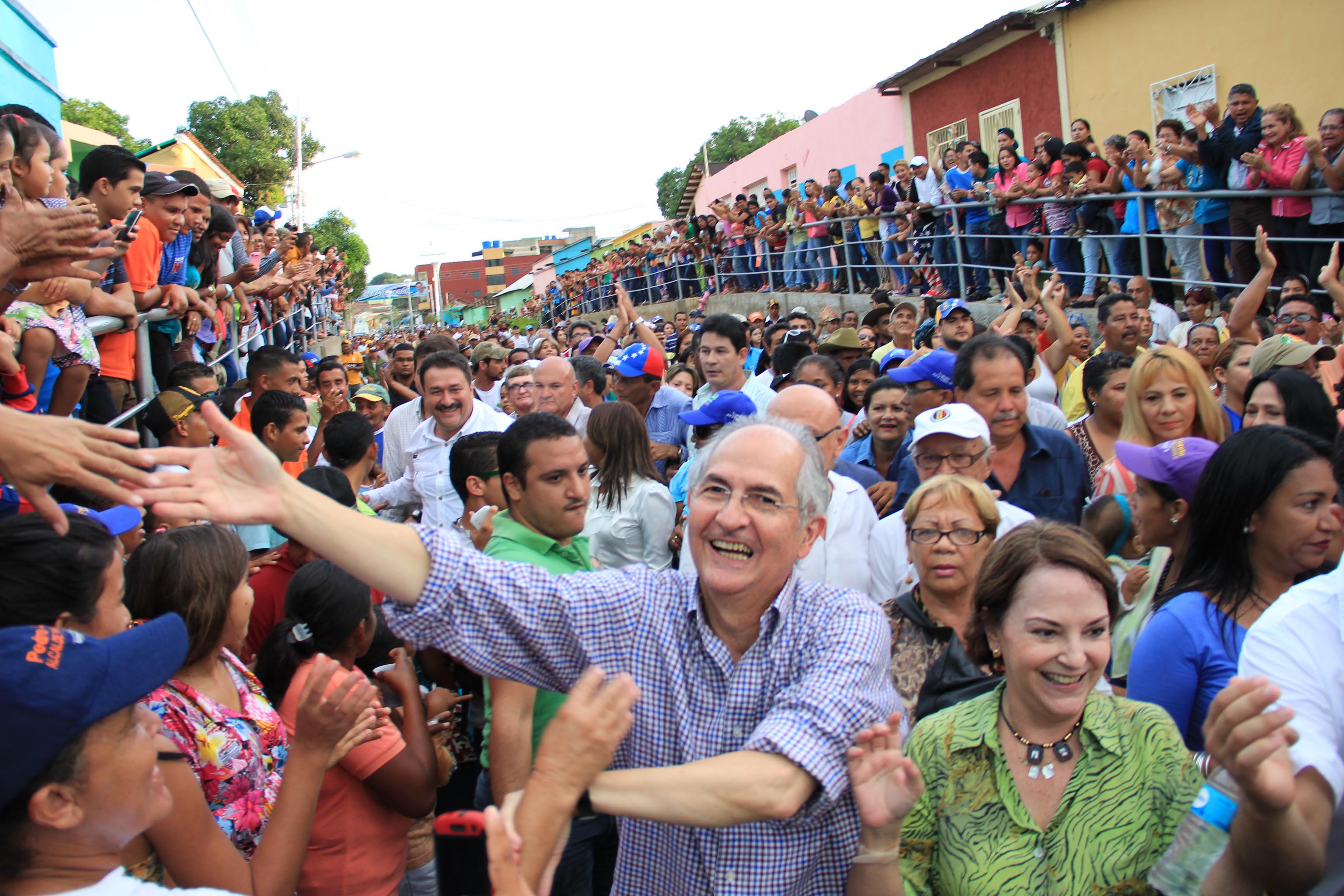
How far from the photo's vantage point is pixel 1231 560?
2.73 m

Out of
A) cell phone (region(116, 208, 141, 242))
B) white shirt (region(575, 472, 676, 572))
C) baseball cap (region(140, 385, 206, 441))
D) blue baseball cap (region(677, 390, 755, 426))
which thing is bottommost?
white shirt (region(575, 472, 676, 572))

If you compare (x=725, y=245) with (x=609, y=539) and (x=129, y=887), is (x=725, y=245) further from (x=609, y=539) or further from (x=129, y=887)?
(x=129, y=887)

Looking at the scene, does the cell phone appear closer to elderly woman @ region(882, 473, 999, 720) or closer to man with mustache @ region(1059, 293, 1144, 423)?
elderly woman @ region(882, 473, 999, 720)

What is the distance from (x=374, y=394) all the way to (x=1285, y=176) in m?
7.49

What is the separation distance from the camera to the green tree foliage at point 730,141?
55812mm

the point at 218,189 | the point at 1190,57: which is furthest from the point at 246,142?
the point at 1190,57

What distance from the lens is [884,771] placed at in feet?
6.07

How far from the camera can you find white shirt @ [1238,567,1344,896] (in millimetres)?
1941

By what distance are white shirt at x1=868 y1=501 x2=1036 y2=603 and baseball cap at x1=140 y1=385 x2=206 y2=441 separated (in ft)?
10.8

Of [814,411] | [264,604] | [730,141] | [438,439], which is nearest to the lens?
[264,604]

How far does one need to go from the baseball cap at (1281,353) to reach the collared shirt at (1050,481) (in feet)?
3.79

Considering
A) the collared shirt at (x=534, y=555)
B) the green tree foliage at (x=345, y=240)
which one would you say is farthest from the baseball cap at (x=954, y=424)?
the green tree foliage at (x=345, y=240)

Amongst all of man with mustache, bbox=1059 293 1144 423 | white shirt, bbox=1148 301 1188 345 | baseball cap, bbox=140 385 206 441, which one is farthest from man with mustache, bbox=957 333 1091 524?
white shirt, bbox=1148 301 1188 345

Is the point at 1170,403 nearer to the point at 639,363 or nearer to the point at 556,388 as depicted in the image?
the point at 639,363
